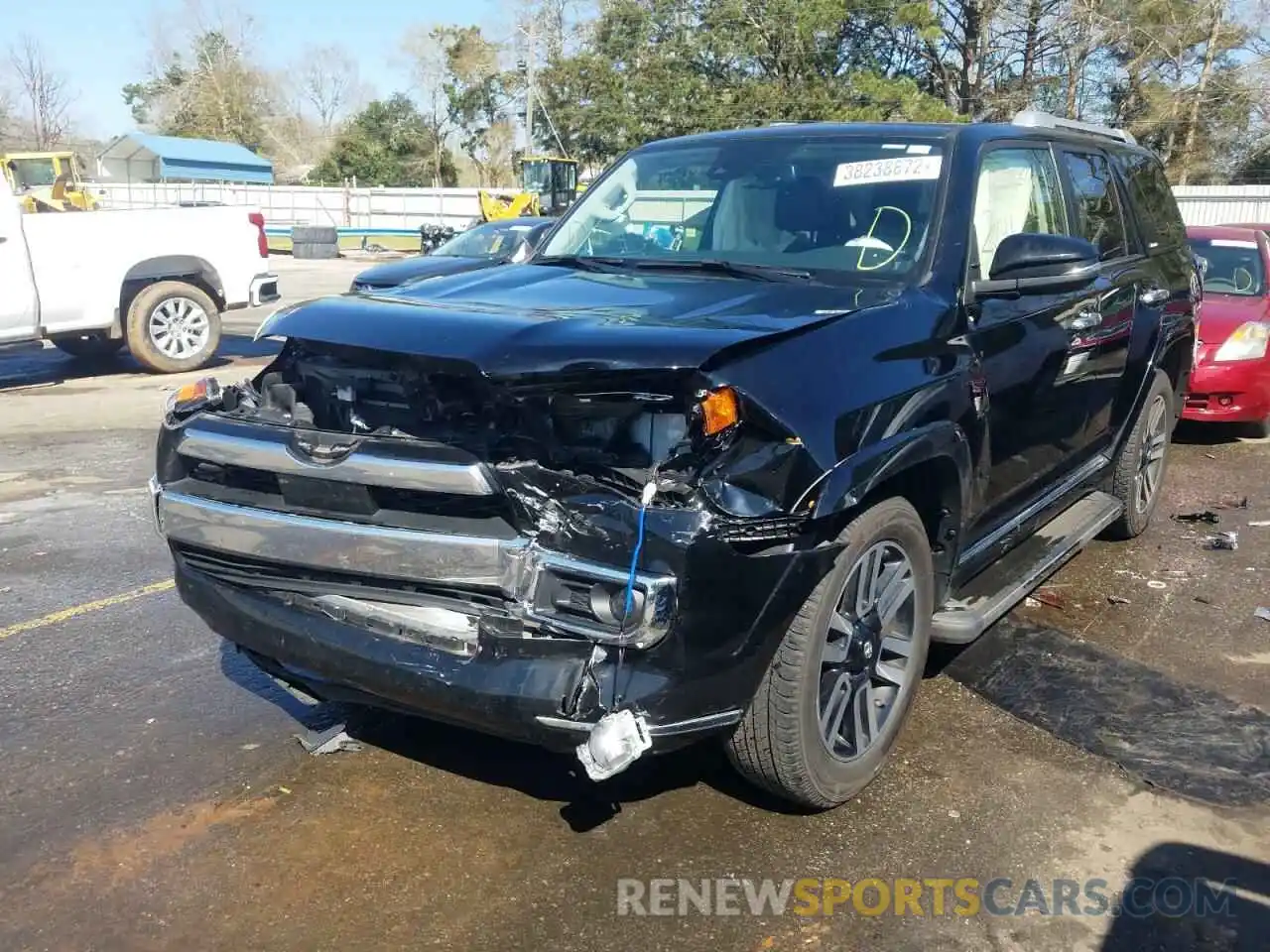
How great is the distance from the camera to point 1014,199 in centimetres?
428

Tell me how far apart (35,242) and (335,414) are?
8.66 m

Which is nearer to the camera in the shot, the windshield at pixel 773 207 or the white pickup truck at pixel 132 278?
the windshield at pixel 773 207

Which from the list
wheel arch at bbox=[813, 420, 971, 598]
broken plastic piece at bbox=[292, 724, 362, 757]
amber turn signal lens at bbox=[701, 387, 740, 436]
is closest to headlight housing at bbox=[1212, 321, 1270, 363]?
wheel arch at bbox=[813, 420, 971, 598]

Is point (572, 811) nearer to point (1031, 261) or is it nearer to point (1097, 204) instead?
point (1031, 261)

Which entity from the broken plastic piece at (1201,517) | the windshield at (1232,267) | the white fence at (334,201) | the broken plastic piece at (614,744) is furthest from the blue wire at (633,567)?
the white fence at (334,201)

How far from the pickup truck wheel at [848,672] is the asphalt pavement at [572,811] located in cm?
21

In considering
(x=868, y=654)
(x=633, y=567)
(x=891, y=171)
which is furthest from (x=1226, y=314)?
(x=633, y=567)

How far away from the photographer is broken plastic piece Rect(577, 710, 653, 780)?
8.53 ft

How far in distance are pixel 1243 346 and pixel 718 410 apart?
694cm

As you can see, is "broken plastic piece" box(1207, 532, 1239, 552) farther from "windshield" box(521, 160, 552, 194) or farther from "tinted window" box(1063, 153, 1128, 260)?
"windshield" box(521, 160, 552, 194)

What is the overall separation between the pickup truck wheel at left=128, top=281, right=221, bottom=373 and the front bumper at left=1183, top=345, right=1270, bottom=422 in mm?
9283

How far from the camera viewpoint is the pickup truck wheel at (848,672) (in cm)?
294

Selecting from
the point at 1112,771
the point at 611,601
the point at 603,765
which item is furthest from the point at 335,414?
the point at 1112,771

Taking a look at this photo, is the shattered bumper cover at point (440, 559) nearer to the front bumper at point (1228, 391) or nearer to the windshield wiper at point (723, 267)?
the windshield wiper at point (723, 267)
